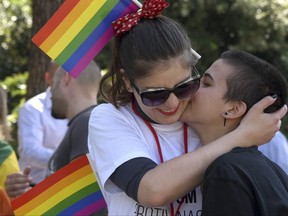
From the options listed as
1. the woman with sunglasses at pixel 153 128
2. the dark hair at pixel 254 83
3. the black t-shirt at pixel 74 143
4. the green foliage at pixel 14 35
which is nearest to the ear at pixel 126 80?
the woman with sunglasses at pixel 153 128

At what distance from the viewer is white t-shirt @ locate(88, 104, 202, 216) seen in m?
2.45

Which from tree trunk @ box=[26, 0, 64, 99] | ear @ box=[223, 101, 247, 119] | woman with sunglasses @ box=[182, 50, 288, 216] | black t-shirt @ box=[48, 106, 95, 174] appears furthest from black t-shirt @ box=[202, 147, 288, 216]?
tree trunk @ box=[26, 0, 64, 99]

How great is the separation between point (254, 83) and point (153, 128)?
16.7 inches

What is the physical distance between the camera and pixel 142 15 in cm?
257

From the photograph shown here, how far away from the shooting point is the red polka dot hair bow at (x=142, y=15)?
8.35 feet

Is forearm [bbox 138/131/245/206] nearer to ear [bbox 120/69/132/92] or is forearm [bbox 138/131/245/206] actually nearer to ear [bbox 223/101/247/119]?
ear [bbox 223/101/247/119]

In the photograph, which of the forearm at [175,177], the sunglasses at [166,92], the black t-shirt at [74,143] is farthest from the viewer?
the black t-shirt at [74,143]

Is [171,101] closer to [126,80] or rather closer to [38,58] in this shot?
[126,80]

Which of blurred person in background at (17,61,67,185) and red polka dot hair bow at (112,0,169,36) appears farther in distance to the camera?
blurred person in background at (17,61,67,185)

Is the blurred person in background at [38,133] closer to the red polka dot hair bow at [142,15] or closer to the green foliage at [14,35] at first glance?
the red polka dot hair bow at [142,15]

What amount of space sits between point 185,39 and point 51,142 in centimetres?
371

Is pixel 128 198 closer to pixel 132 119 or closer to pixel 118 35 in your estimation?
pixel 132 119

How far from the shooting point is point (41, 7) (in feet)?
24.9

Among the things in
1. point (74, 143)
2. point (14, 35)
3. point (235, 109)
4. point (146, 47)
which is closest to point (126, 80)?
point (146, 47)
